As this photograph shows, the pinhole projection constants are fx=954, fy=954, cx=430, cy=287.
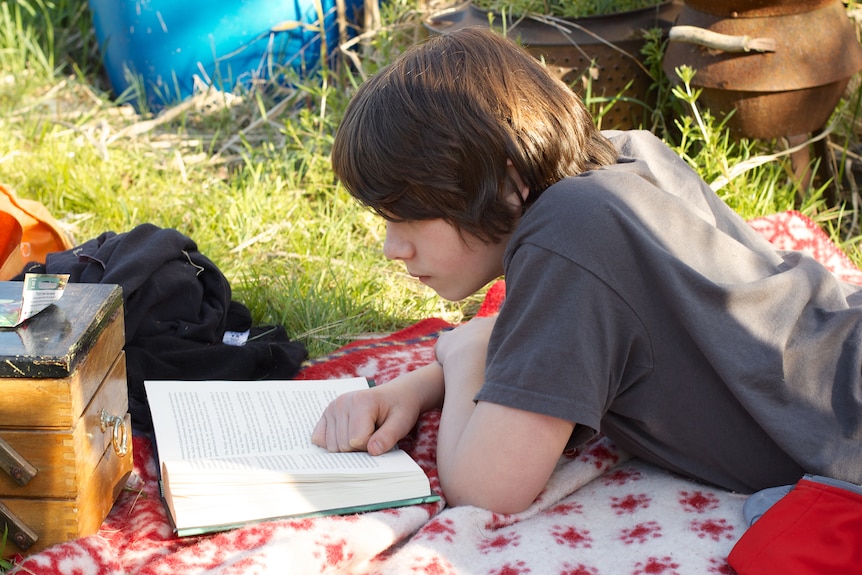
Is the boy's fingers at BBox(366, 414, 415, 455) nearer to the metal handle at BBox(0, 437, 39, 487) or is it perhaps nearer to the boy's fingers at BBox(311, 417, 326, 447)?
the boy's fingers at BBox(311, 417, 326, 447)

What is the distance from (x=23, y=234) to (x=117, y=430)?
985 millimetres

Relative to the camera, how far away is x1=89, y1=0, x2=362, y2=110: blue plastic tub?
397 cm

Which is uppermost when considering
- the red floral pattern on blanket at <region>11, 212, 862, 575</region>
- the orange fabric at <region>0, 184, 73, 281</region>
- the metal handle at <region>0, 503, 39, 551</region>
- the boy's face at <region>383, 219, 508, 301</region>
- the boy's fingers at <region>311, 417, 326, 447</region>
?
the boy's face at <region>383, 219, 508, 301</region>

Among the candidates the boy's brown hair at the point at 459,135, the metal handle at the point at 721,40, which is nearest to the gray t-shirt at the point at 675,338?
the boy's brown hair at the point at 459,135

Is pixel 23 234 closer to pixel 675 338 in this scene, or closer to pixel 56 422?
pixel 56 422

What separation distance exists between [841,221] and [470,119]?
2081mm

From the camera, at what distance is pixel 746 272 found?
1.56 m

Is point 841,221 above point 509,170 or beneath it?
beneath

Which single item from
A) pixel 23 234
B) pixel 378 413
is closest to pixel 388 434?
pixel 378 413

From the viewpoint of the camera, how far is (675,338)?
4.92 ft

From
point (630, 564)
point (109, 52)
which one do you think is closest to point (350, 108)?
point (630, 564)

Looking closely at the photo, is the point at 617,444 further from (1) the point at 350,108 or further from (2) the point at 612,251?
(1) the point at 350,108

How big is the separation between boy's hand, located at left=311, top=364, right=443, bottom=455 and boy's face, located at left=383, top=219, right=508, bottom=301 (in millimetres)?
235

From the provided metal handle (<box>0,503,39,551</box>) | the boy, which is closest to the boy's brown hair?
the boy
